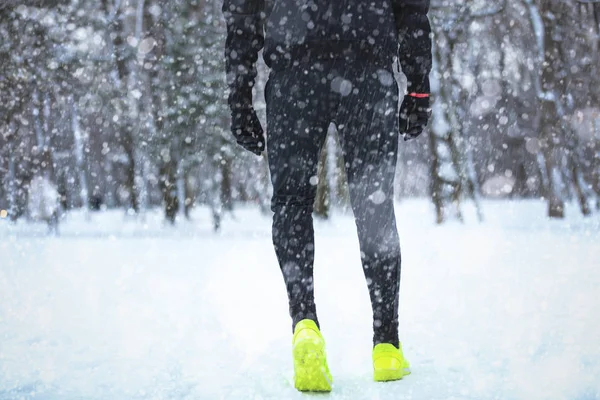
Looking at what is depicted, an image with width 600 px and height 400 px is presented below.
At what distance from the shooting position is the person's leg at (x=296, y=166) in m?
2.52

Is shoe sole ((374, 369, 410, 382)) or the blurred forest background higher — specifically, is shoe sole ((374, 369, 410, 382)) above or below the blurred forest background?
below

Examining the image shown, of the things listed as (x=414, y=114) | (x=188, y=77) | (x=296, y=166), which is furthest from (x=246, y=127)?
(x=188, y=77)

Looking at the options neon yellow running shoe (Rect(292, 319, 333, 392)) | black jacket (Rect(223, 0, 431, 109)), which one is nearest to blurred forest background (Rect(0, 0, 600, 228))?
black jacket (Rect(223, 0, 431, 109))

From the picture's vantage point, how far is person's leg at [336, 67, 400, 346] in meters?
2.52

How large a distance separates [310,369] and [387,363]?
0.34m

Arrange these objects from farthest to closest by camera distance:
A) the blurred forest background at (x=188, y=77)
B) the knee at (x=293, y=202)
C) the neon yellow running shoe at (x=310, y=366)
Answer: the blurred forest background at (x=188, y=77) → the knee at (x=293, y=202) → the neon yellow running shoe at (x=310, y=366)

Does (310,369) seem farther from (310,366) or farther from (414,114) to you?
(414,114)

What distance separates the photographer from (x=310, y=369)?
231 centimetres

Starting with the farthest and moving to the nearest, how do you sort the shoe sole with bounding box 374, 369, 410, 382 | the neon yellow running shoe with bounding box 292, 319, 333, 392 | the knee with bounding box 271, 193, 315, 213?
1. the knee with bounding box 271, 193, 315, 213
2. the shoe sole with bounding box 374, 369, 410, 382
3. the neon yellow running shoe with bounding box 292, 319, 333, 392

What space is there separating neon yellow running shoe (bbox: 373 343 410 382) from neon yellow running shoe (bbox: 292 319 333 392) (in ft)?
0.71

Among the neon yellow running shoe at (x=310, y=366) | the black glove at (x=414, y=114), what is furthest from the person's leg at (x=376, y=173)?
the neon yellow running shoe at (x=310, y=366)

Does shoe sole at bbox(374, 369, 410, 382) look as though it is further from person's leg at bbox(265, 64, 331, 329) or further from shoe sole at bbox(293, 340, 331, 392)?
person's leg at bbox(265, 64, 331, 329)

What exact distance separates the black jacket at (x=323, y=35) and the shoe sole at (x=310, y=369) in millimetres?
1108

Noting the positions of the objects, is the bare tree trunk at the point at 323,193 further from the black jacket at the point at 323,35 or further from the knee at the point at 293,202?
the knee at the point at 293,202
